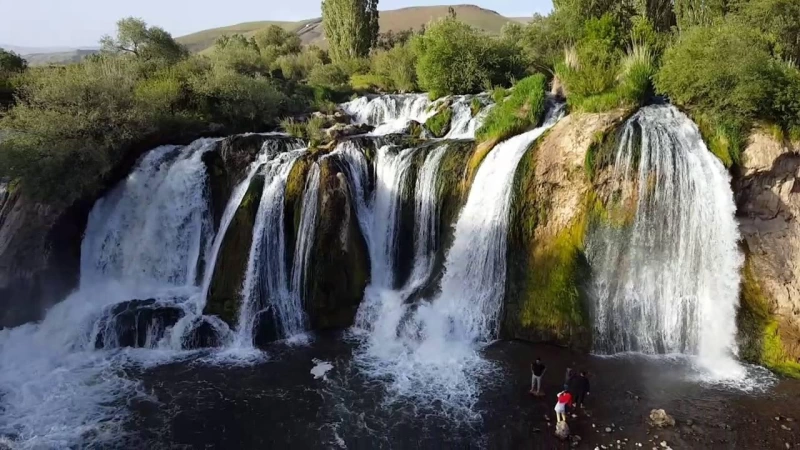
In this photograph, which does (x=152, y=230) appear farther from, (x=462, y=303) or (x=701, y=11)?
(x=701, y=11)

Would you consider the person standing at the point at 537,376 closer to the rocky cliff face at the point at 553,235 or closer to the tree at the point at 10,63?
the rocky cliff face at the point at 553,235

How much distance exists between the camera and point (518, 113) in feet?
56.2

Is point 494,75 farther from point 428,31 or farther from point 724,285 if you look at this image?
point 724,285

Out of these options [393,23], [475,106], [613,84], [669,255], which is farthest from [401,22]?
[669,255]

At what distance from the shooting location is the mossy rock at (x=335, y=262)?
1540cm

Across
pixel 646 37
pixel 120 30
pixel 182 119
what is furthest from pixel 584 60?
pixel 120 30

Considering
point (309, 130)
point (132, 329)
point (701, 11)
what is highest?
point (701, 11)

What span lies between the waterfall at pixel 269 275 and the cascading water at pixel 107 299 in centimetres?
215

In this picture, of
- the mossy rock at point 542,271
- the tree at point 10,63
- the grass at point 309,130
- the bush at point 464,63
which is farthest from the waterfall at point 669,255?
the tree at point 10,63

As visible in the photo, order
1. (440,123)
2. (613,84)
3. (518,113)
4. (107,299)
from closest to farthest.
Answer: (613,84) < (107,299) < (518,113) < (440,123)

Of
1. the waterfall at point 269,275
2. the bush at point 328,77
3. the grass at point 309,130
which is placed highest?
the bush at point 328,77

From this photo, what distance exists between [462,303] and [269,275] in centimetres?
594

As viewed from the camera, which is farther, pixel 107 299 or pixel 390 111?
pixel 390 111

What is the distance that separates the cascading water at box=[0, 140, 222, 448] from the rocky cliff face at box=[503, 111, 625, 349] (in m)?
10.1
